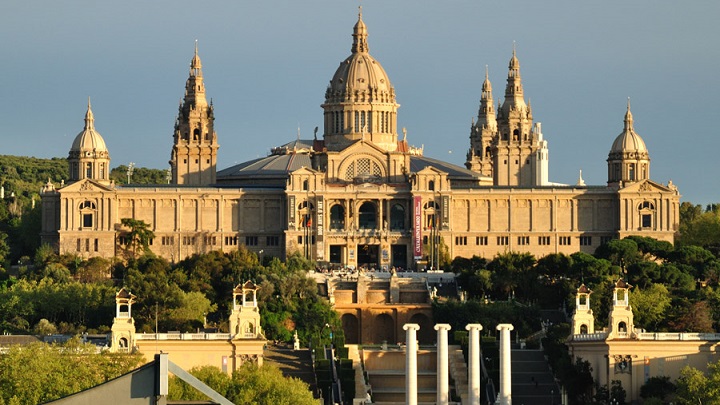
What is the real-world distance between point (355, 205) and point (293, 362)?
49.3 meters

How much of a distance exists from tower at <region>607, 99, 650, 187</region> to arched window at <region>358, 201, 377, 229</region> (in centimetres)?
2011

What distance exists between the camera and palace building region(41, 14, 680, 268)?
479ft

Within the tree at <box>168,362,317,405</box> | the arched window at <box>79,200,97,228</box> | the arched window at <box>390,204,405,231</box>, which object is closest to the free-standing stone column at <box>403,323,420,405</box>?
the tree at <box>168,362,317,405</box>

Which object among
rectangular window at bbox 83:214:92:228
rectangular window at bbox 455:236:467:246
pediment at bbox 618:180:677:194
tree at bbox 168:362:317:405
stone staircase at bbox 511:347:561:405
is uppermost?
pediment at bbox 618:180:677:194

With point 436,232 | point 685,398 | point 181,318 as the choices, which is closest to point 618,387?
point 685,398

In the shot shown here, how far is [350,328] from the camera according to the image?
124 m

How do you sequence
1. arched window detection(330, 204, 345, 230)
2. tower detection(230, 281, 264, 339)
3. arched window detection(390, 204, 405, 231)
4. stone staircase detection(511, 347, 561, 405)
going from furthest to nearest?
arched window detection(390, 204, 405, 231)
arched window detection(330, 204, 345, 230)
tower detection(230, 281, 264, 339)
stone staircase detection(511, 347, 561, 405)

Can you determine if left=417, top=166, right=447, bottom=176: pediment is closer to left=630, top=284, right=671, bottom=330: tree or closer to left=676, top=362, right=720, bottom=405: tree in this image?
left=630, top=284, right=671, bottom=330: tree

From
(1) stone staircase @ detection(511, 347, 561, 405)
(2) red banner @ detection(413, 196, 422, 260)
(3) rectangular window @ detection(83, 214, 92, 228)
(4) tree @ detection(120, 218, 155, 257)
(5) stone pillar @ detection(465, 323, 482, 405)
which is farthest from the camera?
(3) rectangular window @ detection(83, 214, 92, 228)

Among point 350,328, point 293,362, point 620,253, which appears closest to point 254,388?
point 293,362

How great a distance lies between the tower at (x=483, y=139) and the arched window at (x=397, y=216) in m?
24.0

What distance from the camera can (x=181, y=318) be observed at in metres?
109

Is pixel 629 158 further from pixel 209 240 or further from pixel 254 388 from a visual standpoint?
pixel 254 388

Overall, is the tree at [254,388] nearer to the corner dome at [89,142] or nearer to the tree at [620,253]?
the tree at [620,253]
